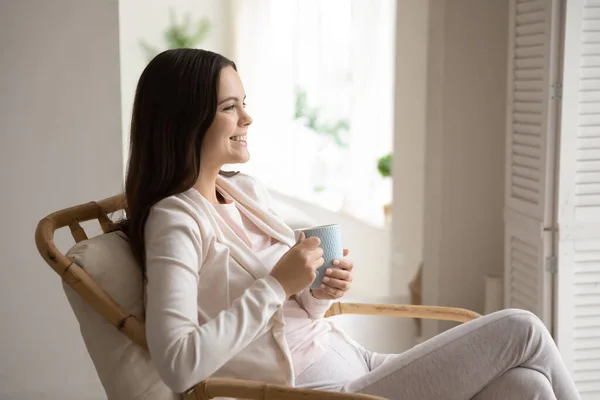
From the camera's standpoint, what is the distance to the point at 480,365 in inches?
65.7

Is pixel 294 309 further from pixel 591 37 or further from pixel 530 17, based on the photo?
pixel 530 17

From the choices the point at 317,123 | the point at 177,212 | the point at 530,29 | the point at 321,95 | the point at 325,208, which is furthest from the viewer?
the point at 317,123

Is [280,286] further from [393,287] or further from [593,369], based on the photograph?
[393,287]

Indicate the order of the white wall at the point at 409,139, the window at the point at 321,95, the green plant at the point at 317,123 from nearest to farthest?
1. the white wall at the point at 409,139
2. the window at the point at 321,95
3. the green plant at the point at 317,123

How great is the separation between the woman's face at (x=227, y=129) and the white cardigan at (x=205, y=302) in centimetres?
9

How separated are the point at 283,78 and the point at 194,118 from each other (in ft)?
18.8

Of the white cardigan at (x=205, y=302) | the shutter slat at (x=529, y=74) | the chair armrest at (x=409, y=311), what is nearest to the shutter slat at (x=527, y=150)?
the shutter slat at (x=529, y=74)

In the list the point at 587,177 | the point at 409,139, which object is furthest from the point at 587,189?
the point at 409,139

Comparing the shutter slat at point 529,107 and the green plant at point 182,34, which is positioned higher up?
the green plant at point 182,34

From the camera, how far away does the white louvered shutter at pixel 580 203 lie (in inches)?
112

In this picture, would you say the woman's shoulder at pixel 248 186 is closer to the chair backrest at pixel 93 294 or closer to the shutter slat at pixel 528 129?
the chair backrest at pixel 93 294

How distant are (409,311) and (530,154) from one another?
130 cm

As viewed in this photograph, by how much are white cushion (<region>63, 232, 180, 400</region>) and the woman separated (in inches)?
1.9

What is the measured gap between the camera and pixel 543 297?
9.84 ft
